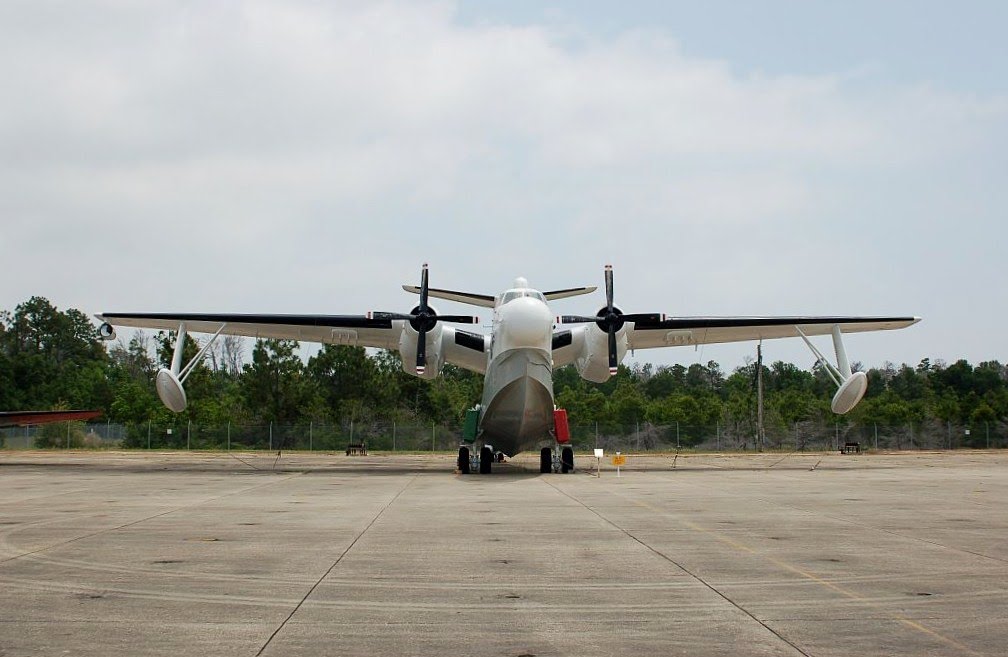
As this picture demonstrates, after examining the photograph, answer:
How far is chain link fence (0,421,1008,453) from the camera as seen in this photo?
52.1m

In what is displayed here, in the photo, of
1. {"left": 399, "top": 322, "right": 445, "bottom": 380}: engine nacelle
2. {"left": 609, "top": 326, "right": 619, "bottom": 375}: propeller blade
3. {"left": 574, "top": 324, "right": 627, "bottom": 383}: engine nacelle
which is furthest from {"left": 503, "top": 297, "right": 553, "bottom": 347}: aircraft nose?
{"left": 399, "top": 322, "right": 445, "bottom": 380}: engine nacelle

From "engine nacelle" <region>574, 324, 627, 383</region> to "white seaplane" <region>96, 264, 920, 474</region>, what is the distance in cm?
3

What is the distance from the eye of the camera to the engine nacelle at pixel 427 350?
90.1ft

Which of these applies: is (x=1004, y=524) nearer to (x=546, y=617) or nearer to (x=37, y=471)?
(x=546, y=617)

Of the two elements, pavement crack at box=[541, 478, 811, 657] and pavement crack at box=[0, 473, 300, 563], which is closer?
pavement crack at box=[541, 478, 811, 657]

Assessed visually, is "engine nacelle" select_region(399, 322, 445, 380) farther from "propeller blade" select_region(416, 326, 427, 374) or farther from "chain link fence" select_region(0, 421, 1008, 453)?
"chain link fence" select_region(0, 421, 1008, 453)

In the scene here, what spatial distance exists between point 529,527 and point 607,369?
1630cm

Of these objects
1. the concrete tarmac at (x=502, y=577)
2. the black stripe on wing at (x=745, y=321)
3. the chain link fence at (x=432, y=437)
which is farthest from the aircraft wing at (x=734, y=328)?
the chain link fence at (x=432, y=437)

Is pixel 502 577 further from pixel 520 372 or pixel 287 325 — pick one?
pixel 287 325

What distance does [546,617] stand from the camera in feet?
20.7

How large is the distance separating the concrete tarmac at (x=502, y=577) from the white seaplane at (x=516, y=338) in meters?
8.48

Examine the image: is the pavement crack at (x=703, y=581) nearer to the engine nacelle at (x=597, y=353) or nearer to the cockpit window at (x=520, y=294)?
the cockpit window at (x=520, y=294)

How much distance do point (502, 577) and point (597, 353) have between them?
66.4ft

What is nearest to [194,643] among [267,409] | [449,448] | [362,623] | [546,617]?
[362,623]
